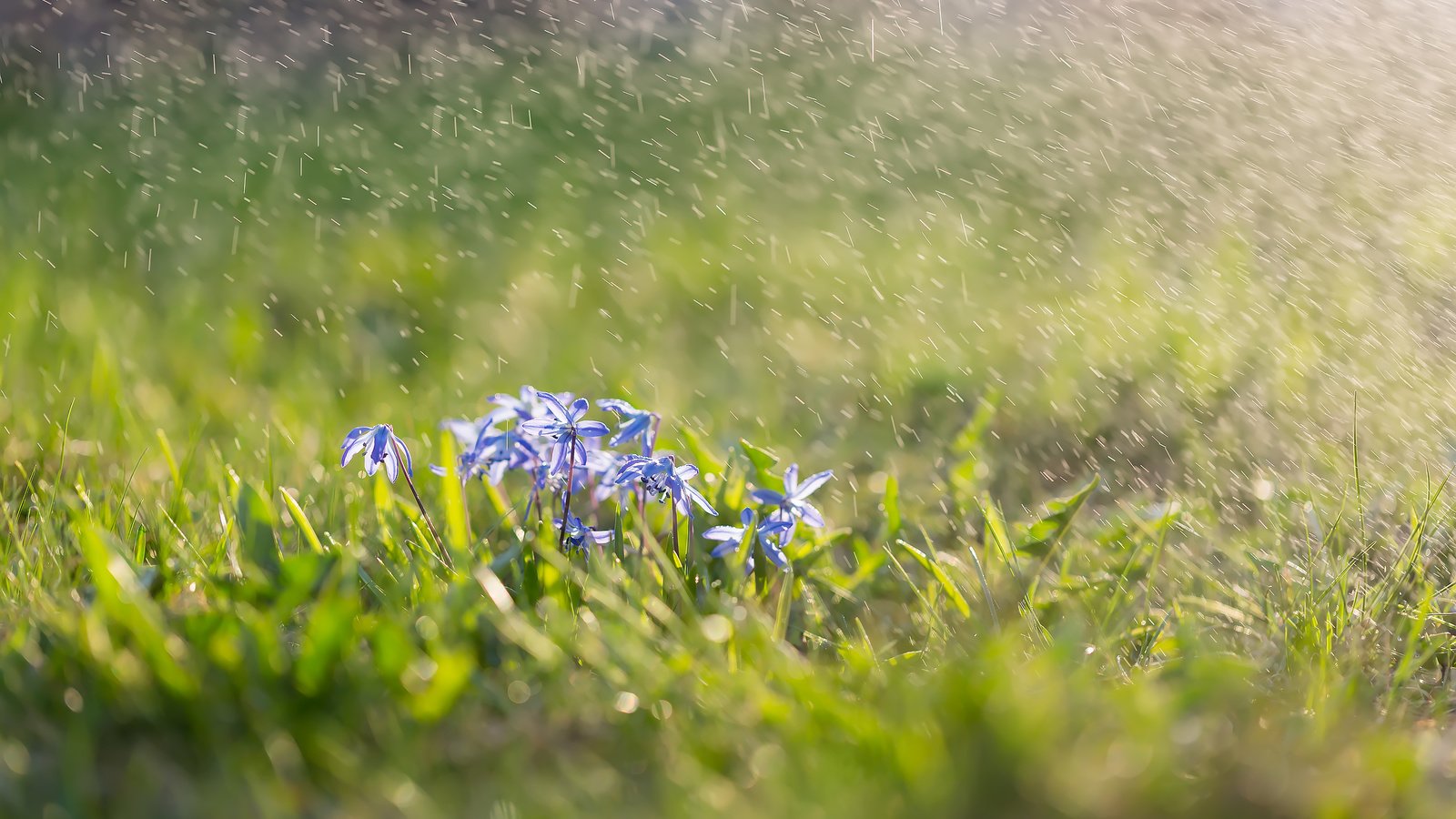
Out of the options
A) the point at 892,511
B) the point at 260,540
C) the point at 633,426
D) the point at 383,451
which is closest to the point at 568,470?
the point at 633,426

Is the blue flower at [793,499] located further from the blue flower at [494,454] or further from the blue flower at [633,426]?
the blue flower at [494,454]

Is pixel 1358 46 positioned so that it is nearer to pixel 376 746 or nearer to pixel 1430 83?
pixel 1430 83

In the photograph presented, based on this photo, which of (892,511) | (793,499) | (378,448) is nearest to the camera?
(378,448)

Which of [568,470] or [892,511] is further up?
[568,470]

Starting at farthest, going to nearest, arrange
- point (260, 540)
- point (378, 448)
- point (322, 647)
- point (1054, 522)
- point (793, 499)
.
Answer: point (1054, 522), point (793, 499), point (378, 448), point (260, 540), point (322, 647)

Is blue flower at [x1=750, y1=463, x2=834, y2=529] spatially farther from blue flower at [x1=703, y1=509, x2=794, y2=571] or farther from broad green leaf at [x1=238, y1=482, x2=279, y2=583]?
broad green leaf at [x1=238, y1=482, x2=279, y2=583]

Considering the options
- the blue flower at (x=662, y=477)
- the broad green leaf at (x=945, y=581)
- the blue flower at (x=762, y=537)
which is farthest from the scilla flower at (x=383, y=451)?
the broad green leaf at (x=945, y=581)

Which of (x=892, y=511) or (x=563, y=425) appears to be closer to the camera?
(x=563, y=425)

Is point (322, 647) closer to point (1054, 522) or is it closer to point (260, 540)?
point (260, 540)

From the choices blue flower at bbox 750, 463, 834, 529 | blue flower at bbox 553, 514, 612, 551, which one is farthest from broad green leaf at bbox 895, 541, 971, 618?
blue flower at bbox 553, 514, 612, 551

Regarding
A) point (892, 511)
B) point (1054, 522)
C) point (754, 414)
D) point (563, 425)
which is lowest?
point (754, 414)
